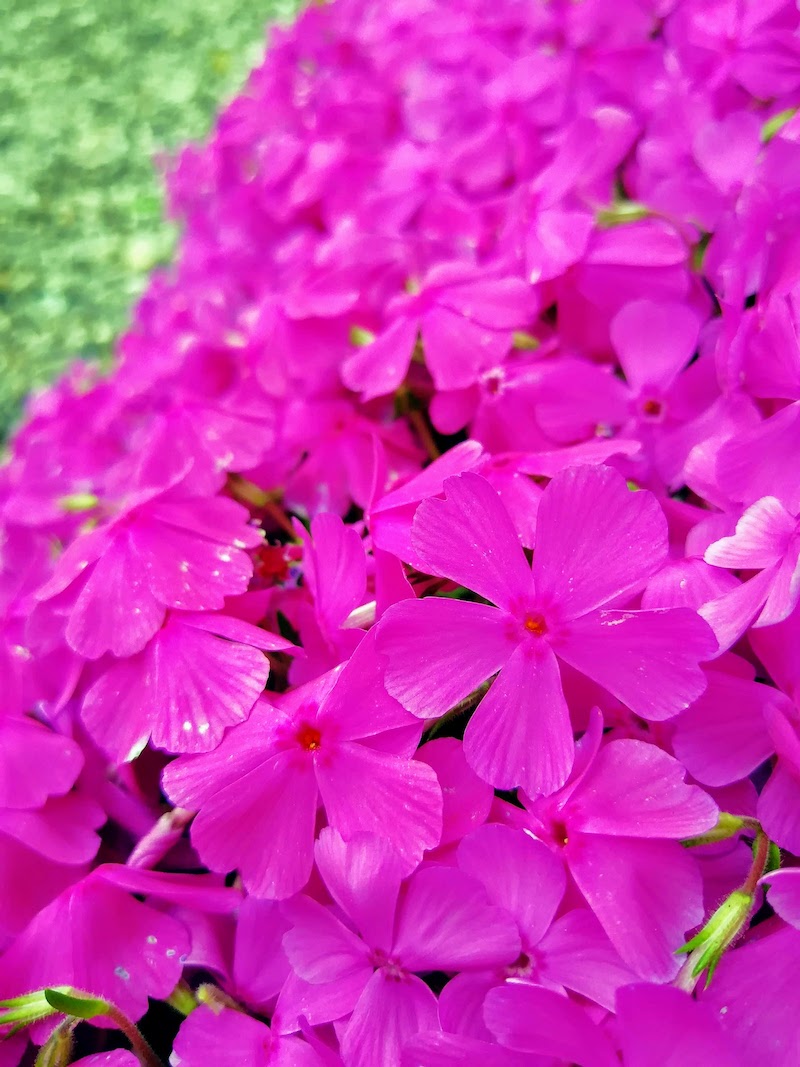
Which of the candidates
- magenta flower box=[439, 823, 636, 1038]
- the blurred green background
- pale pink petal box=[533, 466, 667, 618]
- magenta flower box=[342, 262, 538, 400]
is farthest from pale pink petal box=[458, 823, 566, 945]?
the blurred green background

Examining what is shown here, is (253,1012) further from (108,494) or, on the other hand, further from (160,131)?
(160,131)

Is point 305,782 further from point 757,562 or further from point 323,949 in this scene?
point 757,562

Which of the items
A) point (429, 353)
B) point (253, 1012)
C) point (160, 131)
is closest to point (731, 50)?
point (429, 353)

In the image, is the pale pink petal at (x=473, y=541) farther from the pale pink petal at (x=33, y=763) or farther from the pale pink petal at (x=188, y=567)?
the pale pink petal at (x=33, y=763)

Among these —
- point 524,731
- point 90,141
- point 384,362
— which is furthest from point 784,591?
point 90,141

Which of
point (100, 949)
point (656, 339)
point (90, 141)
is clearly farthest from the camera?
point (90, 141)
